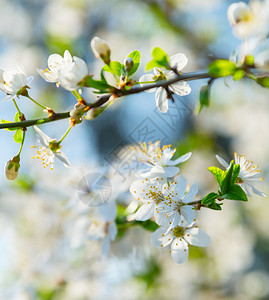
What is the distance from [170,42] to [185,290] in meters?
1.95

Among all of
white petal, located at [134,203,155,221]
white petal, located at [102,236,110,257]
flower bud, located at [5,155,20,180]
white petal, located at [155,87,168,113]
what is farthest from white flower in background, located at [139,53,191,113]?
white petal, located at [102,236,110,257]

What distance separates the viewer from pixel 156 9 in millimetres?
2633

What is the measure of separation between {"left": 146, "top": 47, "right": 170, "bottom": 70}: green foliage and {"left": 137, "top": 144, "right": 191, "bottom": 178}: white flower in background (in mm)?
194

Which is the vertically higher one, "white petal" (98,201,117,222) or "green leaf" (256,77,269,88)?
"green leaf" (256,77,269,88)

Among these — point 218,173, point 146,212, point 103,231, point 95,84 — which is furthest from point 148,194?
point 103,231

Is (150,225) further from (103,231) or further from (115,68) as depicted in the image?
(115,68)

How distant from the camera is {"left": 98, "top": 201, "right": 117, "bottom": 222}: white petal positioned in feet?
3.39

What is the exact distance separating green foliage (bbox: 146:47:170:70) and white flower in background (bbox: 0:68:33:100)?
27cm

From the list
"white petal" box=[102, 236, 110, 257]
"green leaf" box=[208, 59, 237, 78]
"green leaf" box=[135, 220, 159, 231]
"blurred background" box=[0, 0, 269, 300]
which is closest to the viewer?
"green leaf" box=[208, 59, 237, 78]

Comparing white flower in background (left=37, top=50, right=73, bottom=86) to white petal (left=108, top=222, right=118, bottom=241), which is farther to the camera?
white petal (left=108, top=222, right=118, bottom=241)

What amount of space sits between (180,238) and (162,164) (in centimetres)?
16

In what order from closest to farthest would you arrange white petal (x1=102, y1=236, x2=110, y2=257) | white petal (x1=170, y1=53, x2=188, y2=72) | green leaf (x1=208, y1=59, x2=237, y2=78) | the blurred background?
1. green leaf (x1=208, y1=59, x2=237, y2=78)
2. white petal (x1=170, y1=53, x2=188, y2=72)
3. white petal (x1=102, y1=236, x2=110, y2=257)
4. the blurred background

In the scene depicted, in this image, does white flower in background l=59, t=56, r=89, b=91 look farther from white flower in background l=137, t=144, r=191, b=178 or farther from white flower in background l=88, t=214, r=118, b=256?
white flower in background l=88, t=214, r=118, b=256

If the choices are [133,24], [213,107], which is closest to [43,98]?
[133,24]
